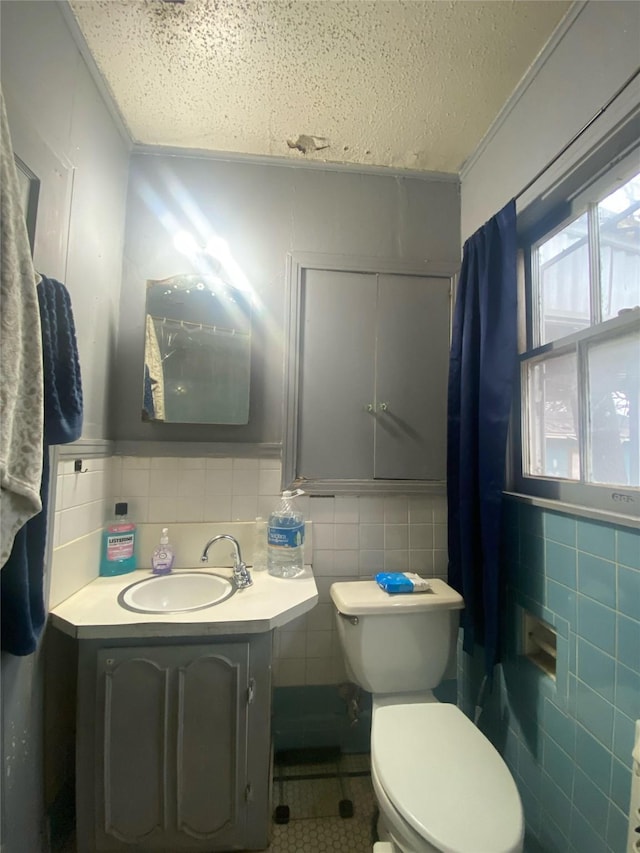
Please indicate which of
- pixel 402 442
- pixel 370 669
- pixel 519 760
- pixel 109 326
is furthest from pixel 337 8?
pixel 519 760

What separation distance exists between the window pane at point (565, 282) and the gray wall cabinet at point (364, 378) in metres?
0.38

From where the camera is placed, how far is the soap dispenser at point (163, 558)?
1.28 metres

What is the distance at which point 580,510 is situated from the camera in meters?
0.90

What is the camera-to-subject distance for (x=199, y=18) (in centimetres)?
99

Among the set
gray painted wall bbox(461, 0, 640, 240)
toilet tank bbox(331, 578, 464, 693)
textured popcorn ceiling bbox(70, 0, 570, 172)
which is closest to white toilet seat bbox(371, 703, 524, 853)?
toilet tank bbox(331, 578, 464, 693)

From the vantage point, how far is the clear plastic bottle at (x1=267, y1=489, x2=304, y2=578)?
49.8 inches

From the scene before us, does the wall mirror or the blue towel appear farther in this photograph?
the wall mirror

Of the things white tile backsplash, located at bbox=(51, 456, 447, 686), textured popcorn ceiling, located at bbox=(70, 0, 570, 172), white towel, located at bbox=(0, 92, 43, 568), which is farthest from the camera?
white tile backsplash, located at bbox=(51, 456, 447, 686)

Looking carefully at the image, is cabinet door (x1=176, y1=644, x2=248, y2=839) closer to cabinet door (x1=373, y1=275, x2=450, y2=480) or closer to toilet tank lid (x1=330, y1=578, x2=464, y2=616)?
toilet tank lid (x1=330, y1=578, x2=464, y2=616)

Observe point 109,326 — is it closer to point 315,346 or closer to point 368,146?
point 315,346

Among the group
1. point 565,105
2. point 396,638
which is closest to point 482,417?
point 396,638

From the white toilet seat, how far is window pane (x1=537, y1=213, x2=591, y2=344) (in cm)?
124

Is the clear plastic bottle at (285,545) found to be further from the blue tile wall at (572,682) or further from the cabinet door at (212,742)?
the blue tile wall at (572,682)

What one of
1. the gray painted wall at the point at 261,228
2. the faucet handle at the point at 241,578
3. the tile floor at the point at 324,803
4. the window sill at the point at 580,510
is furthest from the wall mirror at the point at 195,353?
the tile floor at the point at 324,803
